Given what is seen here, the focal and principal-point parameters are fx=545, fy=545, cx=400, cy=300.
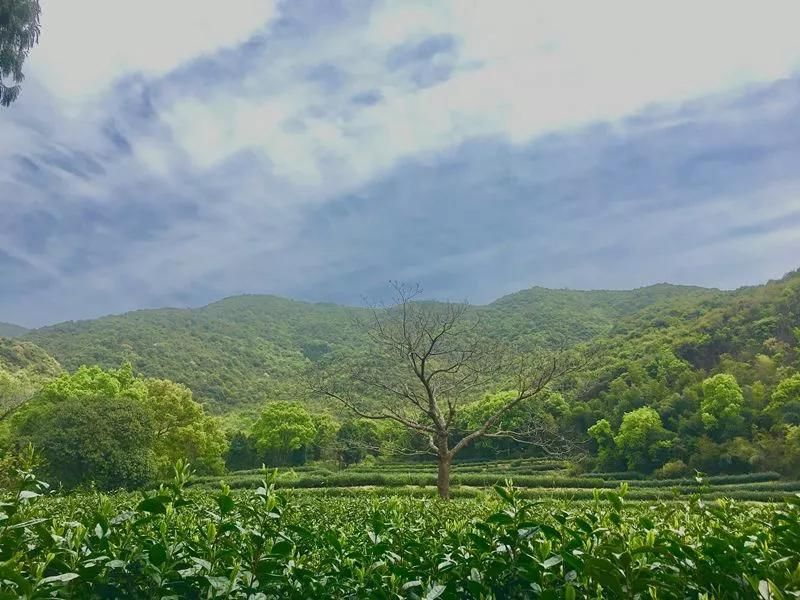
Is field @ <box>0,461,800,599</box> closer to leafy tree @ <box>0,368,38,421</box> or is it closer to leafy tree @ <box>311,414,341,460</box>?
leafy tree @ <box>0,368,38,421</box>

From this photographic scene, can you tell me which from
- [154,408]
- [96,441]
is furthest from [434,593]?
[154,408]

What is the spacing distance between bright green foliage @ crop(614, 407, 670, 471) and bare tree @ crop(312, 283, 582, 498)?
23.3 m

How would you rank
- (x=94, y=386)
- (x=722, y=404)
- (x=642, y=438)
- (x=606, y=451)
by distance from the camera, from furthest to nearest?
(x=606, y=451), (x=642, y=438), (x=722, y=404), (x=94, y=386)

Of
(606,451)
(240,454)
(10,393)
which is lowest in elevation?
(240,454)

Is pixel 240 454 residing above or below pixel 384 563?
below

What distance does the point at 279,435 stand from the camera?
49.5 metres

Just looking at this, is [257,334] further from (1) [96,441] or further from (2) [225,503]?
(2) [225,503]

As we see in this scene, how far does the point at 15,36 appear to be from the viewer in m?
14.0

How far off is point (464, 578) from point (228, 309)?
146952mm

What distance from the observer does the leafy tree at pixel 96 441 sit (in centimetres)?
2827

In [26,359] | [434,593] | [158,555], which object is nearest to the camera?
[434,593]

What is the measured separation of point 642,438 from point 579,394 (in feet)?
47.9

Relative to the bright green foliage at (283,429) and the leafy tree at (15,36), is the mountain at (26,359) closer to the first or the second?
the bright green foliage at (283,429)

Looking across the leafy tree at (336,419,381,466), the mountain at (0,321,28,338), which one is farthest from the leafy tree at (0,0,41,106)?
the mountain at (0,321,28,338)
